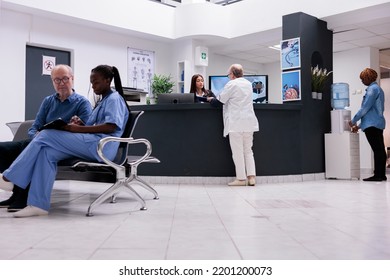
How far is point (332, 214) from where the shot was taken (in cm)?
306

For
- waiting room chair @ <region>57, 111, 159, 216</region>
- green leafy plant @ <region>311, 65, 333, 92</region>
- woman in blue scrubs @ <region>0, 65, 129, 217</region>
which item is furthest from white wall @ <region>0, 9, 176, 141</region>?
woman in blue scrubs @ <region>0, 65, 129, 217</region>

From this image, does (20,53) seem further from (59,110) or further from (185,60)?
(59,110)

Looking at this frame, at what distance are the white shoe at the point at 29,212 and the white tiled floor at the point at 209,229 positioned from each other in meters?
0.06

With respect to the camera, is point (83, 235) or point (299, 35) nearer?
point (83, 235)

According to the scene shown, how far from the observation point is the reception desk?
220 inches

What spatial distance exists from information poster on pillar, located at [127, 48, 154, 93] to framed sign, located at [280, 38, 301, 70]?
138 inches

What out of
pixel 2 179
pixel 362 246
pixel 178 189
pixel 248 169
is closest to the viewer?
pixel 362 246

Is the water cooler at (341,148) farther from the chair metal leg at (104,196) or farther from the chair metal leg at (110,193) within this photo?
the chair metal leg at (104,196)

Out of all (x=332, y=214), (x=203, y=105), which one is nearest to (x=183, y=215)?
(x=332, y=214)

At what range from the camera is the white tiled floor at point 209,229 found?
1.91m

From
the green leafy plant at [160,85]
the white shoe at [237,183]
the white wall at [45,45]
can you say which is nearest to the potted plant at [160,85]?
the green leafy plant at [160,85]

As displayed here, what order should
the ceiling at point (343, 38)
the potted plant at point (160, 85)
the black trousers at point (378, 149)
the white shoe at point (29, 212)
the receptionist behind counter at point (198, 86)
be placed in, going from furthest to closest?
the potted plant at point (160, 85) → the ceiling at point (343, 38) → the receptionist behind counter at point (198, 86) → the black trousers at point (378, 149) → the white shoe at point (29, 212)

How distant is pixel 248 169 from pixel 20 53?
177 inches

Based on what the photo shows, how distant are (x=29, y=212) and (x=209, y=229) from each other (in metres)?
1.33
